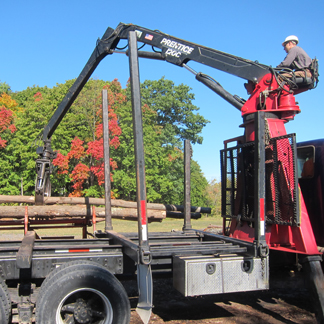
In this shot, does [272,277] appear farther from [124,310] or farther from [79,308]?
[79,308]

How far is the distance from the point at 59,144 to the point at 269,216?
25.6 m

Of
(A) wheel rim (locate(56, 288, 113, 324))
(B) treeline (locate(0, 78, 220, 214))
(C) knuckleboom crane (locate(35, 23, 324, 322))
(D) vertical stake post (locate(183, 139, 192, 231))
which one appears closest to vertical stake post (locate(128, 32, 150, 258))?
(A) wheel rim (locate(56, 288, 113, 324))

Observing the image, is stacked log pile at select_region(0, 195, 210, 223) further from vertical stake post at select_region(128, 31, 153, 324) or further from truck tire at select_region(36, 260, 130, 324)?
vertical stake post at select_region(128, 31, 153, 324)

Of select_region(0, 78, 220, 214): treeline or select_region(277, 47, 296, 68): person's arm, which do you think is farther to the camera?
select_region(0, 78, 220, 214): treeline

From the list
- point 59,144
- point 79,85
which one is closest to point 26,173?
point 59,144

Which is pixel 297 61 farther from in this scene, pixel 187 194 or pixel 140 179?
pixel 140 179

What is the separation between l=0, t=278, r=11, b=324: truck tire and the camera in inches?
155

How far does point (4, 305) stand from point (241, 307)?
390 cm

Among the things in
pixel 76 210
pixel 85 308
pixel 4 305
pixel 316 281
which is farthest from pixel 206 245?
pixel 76 210

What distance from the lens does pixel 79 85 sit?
8.60 metres

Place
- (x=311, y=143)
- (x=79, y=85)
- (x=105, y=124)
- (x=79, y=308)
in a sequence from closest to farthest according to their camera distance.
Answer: (x=79, y=308)
(x=311, y=143)
(x=105, y=124)
(x=79, y=85)

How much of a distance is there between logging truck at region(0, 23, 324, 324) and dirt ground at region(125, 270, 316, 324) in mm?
618

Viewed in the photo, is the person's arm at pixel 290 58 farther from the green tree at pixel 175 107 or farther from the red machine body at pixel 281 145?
the green tree at pixel 175 107

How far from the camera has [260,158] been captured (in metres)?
4.67
